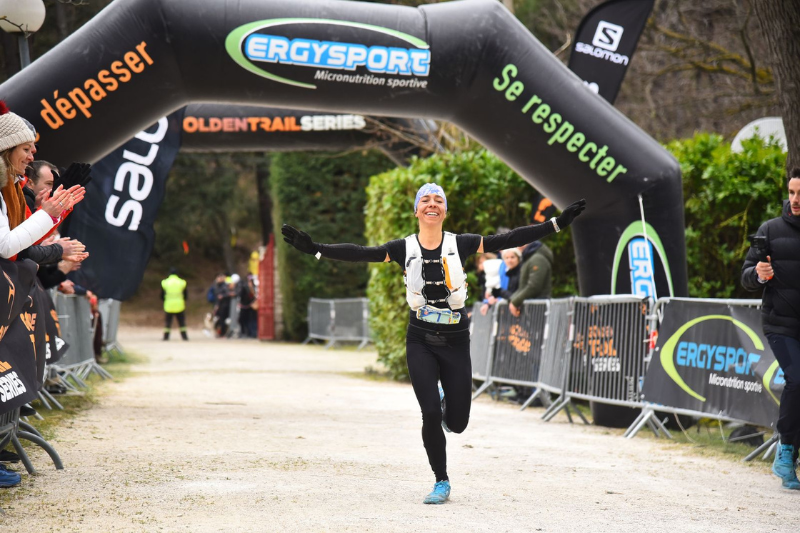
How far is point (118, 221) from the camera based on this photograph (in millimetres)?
10039

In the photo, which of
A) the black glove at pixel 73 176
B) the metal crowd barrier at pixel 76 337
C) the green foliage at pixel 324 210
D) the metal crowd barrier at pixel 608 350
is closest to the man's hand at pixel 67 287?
the metal crowd barrier at pixel 76 337

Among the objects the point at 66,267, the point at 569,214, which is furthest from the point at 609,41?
the point at 66,267

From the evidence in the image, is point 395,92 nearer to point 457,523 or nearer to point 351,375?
point 457,523

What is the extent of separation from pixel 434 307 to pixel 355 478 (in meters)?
1.36

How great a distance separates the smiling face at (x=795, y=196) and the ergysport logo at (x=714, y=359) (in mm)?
1505

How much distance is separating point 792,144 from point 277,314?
21576 millimetres

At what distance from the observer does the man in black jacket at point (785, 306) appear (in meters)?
6.65

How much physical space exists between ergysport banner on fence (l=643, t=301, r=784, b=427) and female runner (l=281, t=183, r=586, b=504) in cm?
278

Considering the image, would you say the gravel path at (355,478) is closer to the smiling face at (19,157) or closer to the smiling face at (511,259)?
the smiling face at (19,157)

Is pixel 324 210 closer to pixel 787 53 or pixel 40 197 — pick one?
pixel 787 53

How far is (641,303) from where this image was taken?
31.9ft

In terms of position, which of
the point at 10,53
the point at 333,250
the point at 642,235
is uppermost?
the point at 10,53

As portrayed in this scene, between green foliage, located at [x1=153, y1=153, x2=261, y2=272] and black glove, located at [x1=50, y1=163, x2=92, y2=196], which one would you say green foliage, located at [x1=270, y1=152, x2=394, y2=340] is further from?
black glove, located at [x1=50, y1=163, x2=92, y2=196]

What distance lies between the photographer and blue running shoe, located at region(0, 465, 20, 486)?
5801 mm
